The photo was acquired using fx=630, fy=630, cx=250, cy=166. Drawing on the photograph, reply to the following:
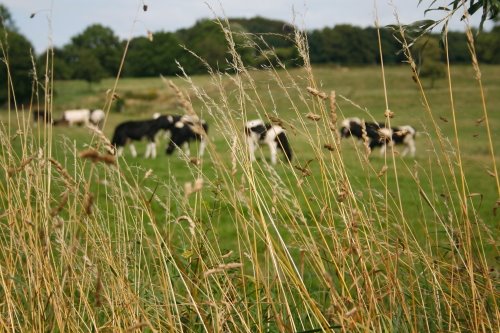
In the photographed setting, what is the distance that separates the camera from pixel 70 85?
7638 cm

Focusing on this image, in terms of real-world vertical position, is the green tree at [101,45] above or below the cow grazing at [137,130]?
above

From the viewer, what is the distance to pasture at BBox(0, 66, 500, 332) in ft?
7.29

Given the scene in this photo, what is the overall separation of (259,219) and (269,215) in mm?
53

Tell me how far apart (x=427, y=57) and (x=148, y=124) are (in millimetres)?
44810

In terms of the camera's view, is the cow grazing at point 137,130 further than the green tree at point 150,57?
No

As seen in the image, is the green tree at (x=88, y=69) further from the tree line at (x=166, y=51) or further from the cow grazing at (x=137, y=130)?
the cow grazing at (x=137, y=130)

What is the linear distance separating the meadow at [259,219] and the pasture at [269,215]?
24 millimetres

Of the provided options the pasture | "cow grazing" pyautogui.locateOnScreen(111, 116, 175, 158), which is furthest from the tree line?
"cow grazing" pyautogui.locateOnScreen(111, 116, 175, 158)

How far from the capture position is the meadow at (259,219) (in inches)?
87.2

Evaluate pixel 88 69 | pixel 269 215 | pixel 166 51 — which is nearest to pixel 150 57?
pixel 166 51

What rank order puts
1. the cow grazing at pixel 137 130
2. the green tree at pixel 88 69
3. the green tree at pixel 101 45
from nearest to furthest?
the cow grazing at pixel 137 130 < the green tree at pixel 88 69 < the green tree at pixel 101 45

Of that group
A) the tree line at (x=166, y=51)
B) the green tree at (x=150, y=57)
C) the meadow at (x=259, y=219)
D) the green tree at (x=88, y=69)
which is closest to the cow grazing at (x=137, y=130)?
the meadow at (x=259, y=219)

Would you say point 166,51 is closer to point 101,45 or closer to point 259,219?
point 101,45

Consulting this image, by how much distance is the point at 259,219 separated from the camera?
2104 mm
